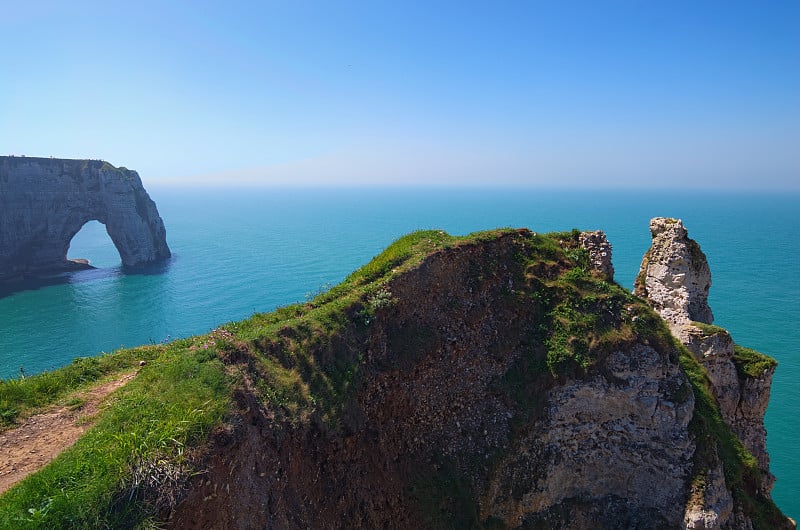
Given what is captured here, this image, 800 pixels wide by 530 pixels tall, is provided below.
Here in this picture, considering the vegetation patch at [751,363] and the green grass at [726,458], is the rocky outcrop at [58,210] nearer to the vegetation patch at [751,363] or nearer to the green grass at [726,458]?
the green grass at [726,458]

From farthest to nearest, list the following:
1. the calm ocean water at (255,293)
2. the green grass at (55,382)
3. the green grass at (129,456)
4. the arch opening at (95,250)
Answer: the arch opening at (95,250) < the calm ocean water at (255,293) < the green grass at (55,382) < the green grass at (129,456)

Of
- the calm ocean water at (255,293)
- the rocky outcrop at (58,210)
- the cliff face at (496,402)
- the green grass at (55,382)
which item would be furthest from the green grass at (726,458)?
the rocky outcrop at (58,210)

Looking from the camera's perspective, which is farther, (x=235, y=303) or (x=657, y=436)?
(x=235, y=303)

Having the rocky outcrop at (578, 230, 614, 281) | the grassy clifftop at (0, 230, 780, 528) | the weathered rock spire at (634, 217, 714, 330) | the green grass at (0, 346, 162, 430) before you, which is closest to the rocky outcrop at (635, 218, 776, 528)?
the weathered rock spire at (634, 217, 714, 330)

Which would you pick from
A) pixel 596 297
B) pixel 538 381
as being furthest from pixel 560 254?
pixel 538 381

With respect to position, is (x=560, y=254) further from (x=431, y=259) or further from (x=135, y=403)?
(x=135, y=403)
